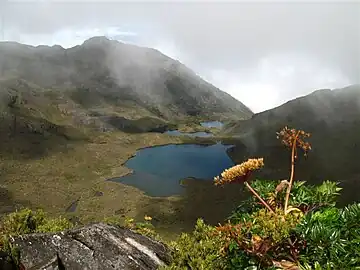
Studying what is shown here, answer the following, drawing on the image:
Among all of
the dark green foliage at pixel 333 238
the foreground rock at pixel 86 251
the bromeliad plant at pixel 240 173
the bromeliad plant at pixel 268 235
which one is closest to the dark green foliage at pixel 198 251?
the foreground rock at pixel 86 251

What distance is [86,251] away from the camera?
13.5m

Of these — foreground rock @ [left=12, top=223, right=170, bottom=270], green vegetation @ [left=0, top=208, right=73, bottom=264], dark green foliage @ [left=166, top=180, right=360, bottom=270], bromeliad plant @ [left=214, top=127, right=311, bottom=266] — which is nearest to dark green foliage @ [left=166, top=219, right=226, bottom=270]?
foreground rock @ [left=12, top=223, right=170, bottom=270]

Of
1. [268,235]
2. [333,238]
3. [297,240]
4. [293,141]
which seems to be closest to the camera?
[333,238]

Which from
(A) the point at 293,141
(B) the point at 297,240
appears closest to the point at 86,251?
(A) the point at 293,141

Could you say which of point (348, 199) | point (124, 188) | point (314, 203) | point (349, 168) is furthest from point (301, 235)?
point (349, 168)

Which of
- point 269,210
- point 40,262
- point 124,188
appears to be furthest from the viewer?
point 124,188

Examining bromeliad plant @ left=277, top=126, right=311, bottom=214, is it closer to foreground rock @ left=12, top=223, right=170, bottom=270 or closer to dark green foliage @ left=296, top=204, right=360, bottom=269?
dark green foliage @ left=296, top=204, right=360, bottom=269

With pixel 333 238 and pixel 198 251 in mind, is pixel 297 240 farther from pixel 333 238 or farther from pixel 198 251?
pixel 198 251

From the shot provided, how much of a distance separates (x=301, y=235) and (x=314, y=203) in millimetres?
2325

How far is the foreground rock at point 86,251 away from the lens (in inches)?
520

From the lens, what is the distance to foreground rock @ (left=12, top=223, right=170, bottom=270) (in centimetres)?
1321

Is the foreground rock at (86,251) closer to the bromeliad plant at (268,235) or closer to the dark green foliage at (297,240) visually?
the dark green foliage at (297,240)

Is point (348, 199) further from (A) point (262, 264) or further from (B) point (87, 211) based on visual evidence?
(A) point (262, 264)

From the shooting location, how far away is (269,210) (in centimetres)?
857
